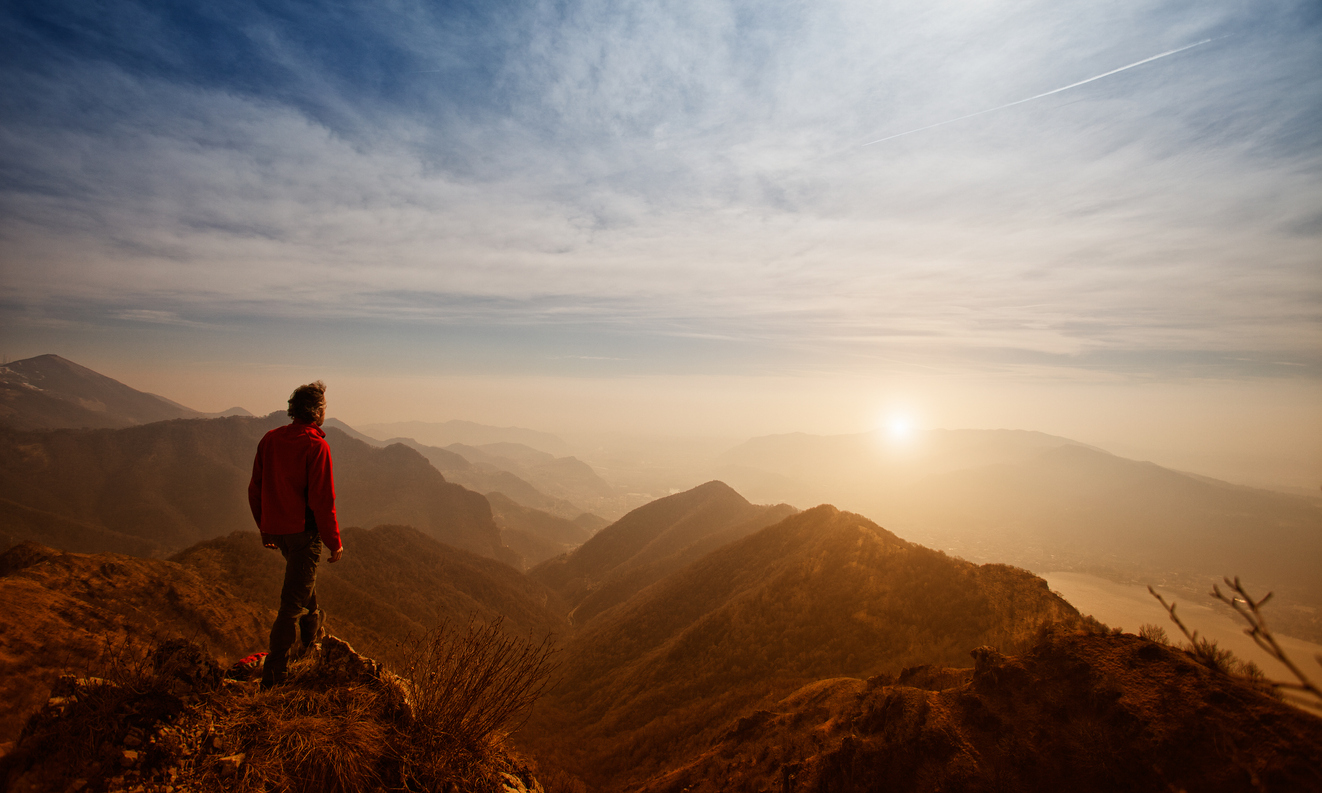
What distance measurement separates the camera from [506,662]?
5.52 m

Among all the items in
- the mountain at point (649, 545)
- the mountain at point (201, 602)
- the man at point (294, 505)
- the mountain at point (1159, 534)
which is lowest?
the mountain at point (1159, 534)

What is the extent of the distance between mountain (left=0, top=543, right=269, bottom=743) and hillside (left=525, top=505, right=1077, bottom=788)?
47.7 ft

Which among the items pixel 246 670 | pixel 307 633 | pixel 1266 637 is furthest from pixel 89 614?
pixel 1266 637

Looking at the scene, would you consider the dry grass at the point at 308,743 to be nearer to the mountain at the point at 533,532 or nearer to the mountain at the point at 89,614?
the mountain at the point at 89,614

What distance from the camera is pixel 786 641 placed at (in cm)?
2261

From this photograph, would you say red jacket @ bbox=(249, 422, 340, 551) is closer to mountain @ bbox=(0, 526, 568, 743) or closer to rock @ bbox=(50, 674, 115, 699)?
mountain @ bbox=(0, 526, 568, 743)

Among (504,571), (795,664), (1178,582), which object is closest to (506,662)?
(795,664)

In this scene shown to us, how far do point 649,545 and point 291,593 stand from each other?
78740 millimetres

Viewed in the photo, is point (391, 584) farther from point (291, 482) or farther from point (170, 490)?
point (170, 490)

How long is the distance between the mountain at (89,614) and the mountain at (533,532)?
291 feet

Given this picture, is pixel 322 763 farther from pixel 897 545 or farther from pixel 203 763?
pixel 897 545

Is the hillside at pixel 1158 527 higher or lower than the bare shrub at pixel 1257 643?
lower

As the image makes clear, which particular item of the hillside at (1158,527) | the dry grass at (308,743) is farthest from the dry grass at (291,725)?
the hillside at (1158,527)

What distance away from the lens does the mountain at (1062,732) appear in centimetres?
536
